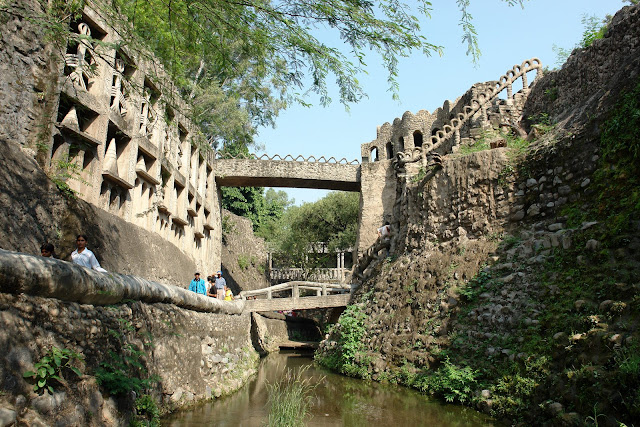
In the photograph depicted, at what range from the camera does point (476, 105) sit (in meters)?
17.2

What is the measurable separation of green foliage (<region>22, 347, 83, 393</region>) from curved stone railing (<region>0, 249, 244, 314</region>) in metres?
0.55

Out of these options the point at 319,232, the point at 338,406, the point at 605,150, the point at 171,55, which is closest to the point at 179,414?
the point at 338,406

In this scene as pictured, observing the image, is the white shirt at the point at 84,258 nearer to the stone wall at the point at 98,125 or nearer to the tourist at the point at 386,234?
the stone wall at the point at 98,125

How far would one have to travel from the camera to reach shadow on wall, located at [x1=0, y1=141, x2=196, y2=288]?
7.53 meters

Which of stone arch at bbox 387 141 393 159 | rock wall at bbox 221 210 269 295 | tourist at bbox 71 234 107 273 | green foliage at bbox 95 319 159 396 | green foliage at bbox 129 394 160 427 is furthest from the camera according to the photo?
rock wall at bbox 221 210 269 295

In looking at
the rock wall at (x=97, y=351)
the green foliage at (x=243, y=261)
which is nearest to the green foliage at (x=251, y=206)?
the green foliage at (x=243, y=261)

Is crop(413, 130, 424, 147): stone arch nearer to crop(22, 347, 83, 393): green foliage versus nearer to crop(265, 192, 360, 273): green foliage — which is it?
crop(265, 192, 360, 273): green foliage

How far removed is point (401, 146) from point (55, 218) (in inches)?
750

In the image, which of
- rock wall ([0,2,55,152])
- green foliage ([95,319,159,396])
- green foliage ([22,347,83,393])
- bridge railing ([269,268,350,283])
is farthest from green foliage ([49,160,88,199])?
bridge railing ([269,268,350,283])

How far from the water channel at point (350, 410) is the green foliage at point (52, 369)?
2.57 metres

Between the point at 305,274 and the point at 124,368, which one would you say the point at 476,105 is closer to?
the point at 124,368

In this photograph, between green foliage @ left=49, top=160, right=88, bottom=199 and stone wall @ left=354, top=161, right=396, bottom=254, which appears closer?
green foliage @ left=49, top=160, right=88, bottom=199

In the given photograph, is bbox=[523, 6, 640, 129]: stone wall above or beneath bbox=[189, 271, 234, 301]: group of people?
above

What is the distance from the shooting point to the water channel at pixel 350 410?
7.50 meters
